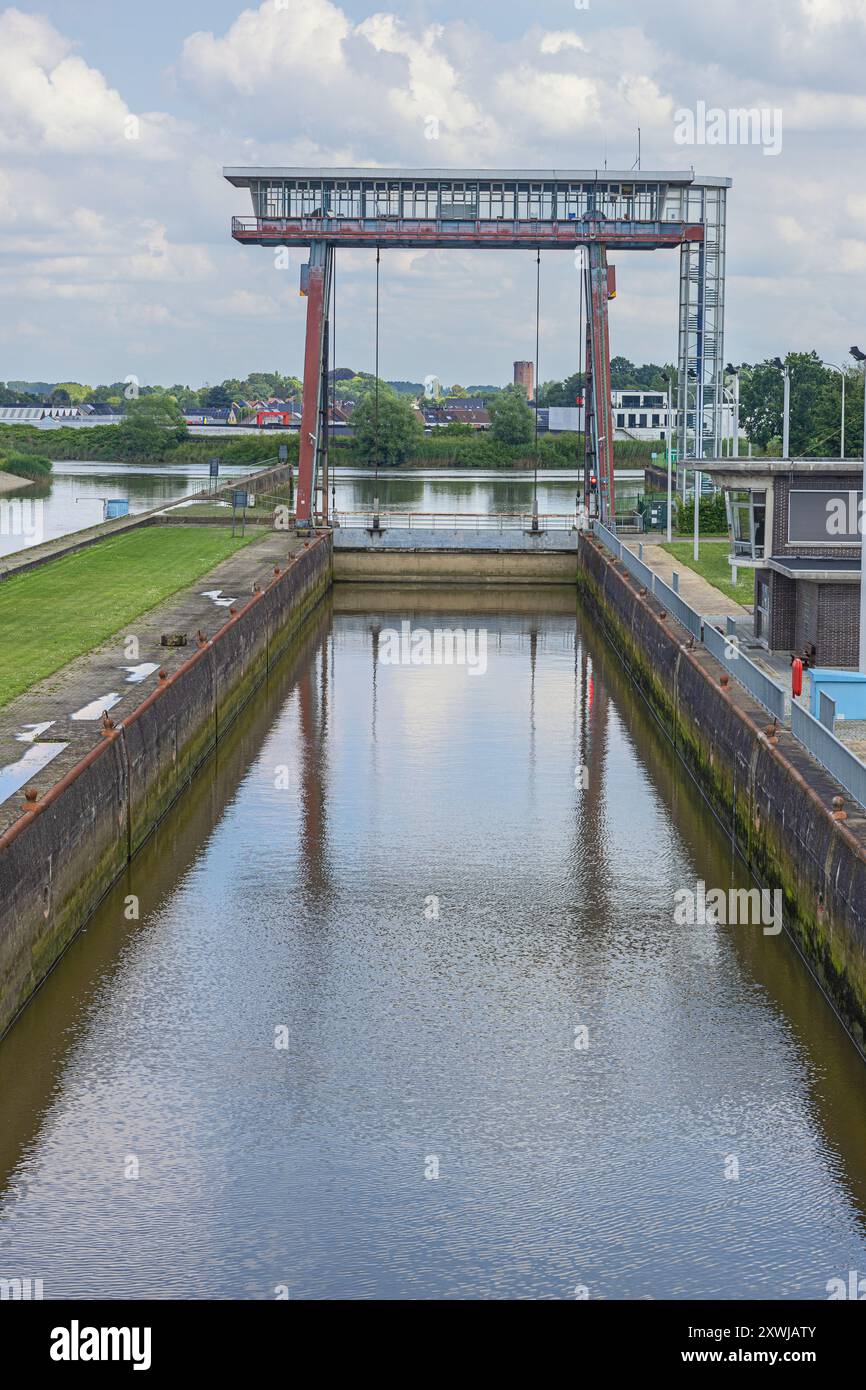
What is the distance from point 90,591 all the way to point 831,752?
29.1 meters

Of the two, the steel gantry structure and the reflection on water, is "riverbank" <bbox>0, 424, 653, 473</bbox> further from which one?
the steel gantry structure

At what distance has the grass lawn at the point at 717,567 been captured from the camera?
49.2 metres

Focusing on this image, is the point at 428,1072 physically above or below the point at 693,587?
below

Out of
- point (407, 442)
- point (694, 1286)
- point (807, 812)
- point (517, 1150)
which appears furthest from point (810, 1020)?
point (407, 442)

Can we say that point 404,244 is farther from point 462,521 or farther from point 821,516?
point 821,516

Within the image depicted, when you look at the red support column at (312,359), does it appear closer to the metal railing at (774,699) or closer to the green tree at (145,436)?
the metal railing at (774,699)

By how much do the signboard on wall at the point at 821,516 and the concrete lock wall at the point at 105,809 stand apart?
12908 millimetres

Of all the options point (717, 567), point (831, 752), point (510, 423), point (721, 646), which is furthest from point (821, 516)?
point (510, 423)

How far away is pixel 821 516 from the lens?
39.5 meters

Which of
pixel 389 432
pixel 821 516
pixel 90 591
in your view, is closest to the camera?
pixel 821 516

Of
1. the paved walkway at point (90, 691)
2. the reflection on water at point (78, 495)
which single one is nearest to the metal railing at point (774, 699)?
the paved walkway at point (90, 691)

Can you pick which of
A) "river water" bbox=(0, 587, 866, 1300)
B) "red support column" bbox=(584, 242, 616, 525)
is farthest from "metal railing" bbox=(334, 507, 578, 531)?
"river water" bbox=(0, 587, 866, 1300)

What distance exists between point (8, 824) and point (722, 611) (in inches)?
1048

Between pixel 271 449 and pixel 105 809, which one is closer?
pixel 105 809
